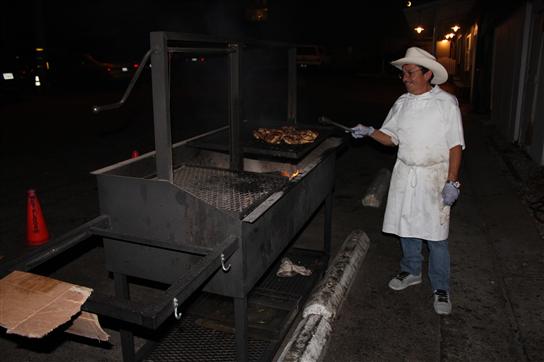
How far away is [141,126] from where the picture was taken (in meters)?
13.6

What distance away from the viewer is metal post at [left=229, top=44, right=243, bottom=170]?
341 centimetres

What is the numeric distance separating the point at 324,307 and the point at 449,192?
4.52 feet

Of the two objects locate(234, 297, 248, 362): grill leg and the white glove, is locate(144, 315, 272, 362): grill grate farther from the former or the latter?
the white glove

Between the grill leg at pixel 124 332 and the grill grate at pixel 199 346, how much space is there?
A: 0.19m

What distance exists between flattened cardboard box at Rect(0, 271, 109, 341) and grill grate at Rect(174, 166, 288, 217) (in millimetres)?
1051

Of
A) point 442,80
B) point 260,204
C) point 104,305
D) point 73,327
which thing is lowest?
point 73,327

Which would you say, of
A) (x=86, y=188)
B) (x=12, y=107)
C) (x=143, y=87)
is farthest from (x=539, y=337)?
(x=143, y=87)

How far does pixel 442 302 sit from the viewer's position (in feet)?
13.3

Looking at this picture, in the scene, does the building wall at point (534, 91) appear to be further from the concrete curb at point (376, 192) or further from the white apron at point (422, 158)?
the white apron at point (422, 158)

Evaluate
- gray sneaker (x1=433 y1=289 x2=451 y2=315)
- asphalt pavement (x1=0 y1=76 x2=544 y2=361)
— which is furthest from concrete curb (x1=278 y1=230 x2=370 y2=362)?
gray sneaker (x1=433 y1=289 x2=451 y2=315)

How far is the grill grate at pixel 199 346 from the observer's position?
3512 mm

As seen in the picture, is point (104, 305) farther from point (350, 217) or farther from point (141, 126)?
point (141, 126)

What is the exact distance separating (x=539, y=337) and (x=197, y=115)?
13.3m

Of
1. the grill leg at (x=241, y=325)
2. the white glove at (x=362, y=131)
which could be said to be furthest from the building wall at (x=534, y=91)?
the grill leg at (x=241, y=325)
